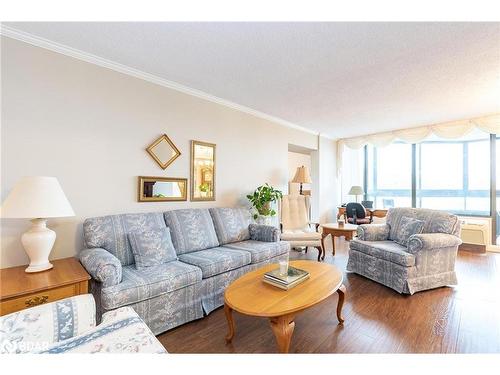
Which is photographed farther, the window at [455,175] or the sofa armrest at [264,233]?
the window at [455,175]

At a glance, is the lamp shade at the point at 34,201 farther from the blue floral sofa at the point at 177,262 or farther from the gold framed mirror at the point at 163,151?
the gold framed mirror at the point at 163,151

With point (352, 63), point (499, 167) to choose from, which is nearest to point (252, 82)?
point (352, 63)

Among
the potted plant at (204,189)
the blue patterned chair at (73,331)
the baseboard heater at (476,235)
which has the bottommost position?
the baseboard heater at (476,235)

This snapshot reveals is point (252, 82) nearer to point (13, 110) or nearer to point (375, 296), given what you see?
point (13, 110)

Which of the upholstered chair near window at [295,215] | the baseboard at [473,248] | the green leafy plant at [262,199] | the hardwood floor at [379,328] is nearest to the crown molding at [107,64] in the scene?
the green leafy plant at [262,199]

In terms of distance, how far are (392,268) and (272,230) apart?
1.46m

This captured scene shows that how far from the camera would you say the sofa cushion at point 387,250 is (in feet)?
8.74

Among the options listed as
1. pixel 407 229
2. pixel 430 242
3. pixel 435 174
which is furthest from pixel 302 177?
pixel 435 174

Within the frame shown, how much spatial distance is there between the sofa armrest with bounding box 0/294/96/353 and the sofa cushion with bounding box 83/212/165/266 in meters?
1.13

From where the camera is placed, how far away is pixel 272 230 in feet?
10.4

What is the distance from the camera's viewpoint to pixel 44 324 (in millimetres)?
1009

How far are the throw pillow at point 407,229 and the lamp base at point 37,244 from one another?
3719mm

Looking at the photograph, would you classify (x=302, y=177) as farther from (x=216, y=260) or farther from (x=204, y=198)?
(x=216, y=260)

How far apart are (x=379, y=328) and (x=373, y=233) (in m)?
1.51
